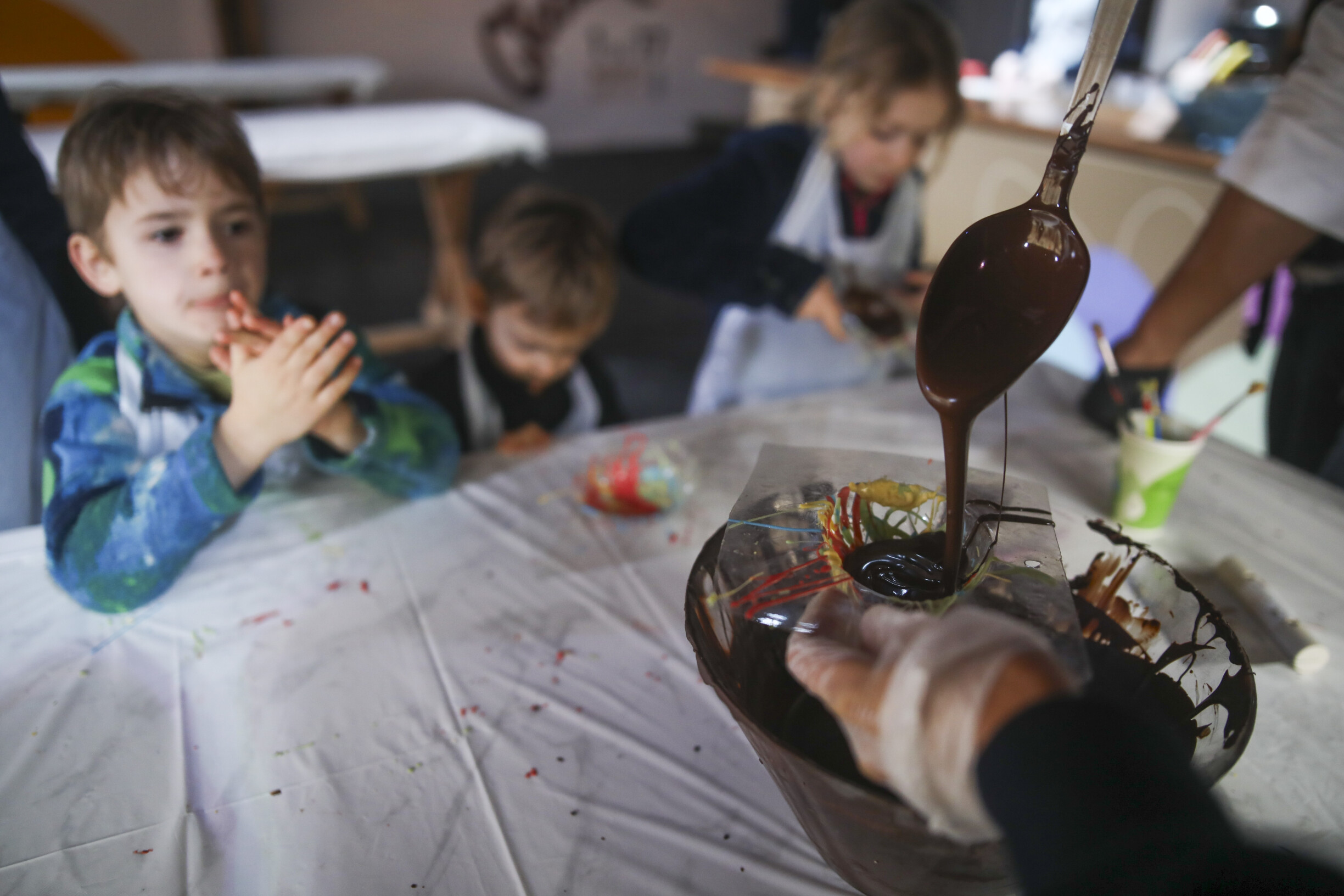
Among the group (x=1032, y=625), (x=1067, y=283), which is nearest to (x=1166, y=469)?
(x=1067, y=283)

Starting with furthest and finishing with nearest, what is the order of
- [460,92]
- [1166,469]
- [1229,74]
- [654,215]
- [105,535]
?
[460,92] < [1229,74] < [654,215] < [1166,469] < [105,535]

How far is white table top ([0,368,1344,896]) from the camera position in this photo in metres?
0.53

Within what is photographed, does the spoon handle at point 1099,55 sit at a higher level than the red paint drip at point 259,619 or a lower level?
higher

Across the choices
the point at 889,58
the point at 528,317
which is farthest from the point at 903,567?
the point at 889,58

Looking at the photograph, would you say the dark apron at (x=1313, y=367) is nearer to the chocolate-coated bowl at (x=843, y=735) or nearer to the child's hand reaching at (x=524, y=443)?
the chocolate-coated bowl at (x=843, y=735)

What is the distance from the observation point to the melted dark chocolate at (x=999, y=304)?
0.59 meters

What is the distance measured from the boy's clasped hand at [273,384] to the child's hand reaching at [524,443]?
0.28 m

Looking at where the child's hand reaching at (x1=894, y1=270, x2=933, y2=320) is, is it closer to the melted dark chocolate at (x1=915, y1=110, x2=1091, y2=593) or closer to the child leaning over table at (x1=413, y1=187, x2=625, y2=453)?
the child leaning over table at (x1=413, y1=187, x2=625, y2=453)

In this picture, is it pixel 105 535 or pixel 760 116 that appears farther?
pixel 760 116

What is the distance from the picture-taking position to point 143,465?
83 centimetres

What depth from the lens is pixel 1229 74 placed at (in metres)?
1.93

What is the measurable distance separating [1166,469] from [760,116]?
3.13m

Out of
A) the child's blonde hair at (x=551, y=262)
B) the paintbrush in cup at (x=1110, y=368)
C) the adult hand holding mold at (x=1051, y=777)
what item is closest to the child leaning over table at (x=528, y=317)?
the child's blonde hair at (x=551, y=262)

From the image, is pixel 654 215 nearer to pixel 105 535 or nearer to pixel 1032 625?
pixel 105 535
